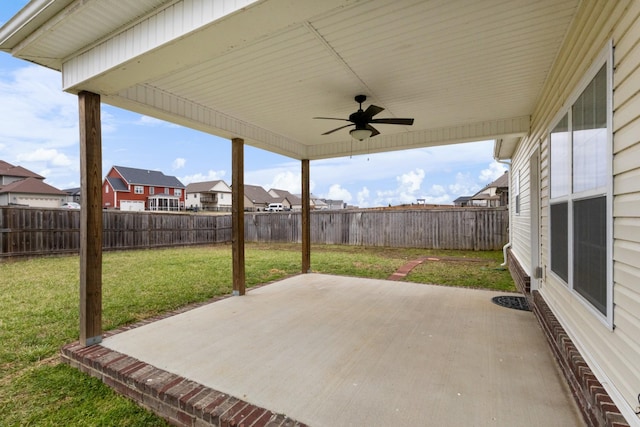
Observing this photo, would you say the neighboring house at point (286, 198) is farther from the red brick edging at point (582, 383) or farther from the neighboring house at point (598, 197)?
the red brick edging at point (582, 383)

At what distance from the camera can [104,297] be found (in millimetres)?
4617

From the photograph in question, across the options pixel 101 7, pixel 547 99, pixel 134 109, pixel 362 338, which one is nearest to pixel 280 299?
pixel 362 338

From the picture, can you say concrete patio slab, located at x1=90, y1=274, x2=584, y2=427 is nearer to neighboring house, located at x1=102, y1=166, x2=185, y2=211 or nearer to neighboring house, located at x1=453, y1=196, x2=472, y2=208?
neighboring house, located at x1=453, y1=196, x2=472, y2=208

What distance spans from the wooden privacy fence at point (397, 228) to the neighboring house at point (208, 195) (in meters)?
22.6

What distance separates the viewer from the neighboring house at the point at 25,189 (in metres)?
21.2

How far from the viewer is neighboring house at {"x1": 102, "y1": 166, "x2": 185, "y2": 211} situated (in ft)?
91.1

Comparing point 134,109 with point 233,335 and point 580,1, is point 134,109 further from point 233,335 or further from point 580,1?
point 580,1

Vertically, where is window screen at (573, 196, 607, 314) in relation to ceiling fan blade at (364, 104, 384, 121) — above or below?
below

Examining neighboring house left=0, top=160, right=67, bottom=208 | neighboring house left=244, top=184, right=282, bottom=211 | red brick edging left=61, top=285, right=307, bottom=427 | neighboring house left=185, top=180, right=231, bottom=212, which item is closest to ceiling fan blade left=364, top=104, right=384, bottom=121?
red brick edging left=61, top=285, right=307, bottom=427

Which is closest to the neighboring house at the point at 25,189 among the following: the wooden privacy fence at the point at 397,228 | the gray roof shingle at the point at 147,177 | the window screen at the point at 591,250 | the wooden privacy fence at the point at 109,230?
the gray roof shingle at the point at 147,177

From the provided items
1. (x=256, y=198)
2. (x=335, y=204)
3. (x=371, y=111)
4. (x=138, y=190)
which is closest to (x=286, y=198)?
(x=256, y=198)

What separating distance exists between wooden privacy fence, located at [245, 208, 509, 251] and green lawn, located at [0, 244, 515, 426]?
0.80m

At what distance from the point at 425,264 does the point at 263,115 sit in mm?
5643

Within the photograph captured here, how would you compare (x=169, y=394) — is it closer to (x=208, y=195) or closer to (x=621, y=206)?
(x=621, y=206)
